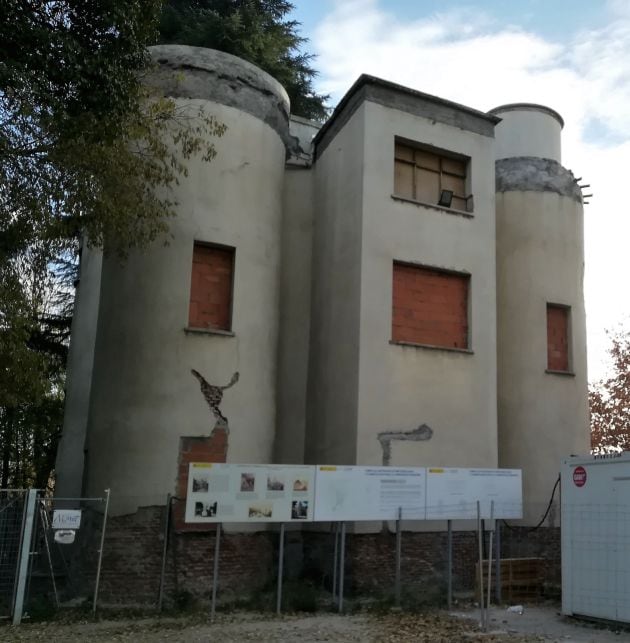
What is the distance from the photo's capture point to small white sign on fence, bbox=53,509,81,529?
11141 mm

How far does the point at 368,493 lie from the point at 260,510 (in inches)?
73.3

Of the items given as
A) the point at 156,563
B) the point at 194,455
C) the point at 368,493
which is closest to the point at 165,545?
the point at 156,563

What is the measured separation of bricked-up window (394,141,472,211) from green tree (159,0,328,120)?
14.3 m

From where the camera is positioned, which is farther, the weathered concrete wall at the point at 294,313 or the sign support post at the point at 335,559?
the weathered concrete wall at the point at 294,313

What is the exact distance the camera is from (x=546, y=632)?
10.4 m

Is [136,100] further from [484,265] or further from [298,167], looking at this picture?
[484,265]

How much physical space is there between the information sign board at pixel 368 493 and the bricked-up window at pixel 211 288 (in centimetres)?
404

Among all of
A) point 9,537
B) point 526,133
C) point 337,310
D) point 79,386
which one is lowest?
point 9,537

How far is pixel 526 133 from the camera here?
18.8 m

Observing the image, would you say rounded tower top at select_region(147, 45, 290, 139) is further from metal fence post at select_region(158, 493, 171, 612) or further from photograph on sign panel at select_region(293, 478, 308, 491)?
metal fence post at select_region(158, 493, 171, 612)

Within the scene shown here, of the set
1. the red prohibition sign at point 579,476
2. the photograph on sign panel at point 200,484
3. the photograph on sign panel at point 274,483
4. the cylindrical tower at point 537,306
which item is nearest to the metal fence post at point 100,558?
the photograph on sign panel at point 200,484

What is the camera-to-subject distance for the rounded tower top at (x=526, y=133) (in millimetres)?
18688

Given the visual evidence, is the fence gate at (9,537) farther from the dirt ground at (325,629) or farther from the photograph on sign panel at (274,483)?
the photograph on sign panel at (274,483)

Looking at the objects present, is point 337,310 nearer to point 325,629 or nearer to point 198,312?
point 198,312
